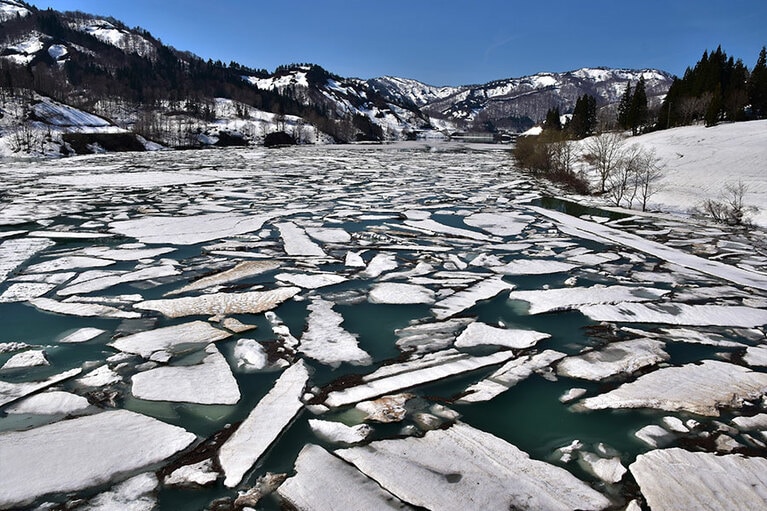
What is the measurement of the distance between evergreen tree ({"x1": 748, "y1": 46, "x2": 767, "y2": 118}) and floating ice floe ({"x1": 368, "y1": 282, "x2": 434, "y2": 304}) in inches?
1797

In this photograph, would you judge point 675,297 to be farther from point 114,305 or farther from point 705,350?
point 114,305

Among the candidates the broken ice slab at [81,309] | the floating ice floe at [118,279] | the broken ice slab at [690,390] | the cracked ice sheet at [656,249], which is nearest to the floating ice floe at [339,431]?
the broken ice slab at [690,390]

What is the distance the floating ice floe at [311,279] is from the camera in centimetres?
552

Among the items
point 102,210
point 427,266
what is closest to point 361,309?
point 427,266

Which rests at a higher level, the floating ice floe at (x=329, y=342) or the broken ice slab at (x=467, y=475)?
the floating ice floe at (x=329, y=342)

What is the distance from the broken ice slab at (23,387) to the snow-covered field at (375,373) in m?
0.02

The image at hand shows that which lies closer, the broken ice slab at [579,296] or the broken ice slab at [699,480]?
the broken ice slab at [699,480]

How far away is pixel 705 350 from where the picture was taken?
3945mm

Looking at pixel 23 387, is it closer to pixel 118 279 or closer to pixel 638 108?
pixel 118 279

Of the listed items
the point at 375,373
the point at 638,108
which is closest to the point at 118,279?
the point at 375,373

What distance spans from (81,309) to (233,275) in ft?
5.67

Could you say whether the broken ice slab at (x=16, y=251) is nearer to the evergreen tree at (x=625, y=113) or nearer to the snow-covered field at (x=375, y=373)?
the snow-covered field at (x=375, y=373)

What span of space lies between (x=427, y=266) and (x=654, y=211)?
1045 cm

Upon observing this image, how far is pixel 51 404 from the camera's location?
2967mm
